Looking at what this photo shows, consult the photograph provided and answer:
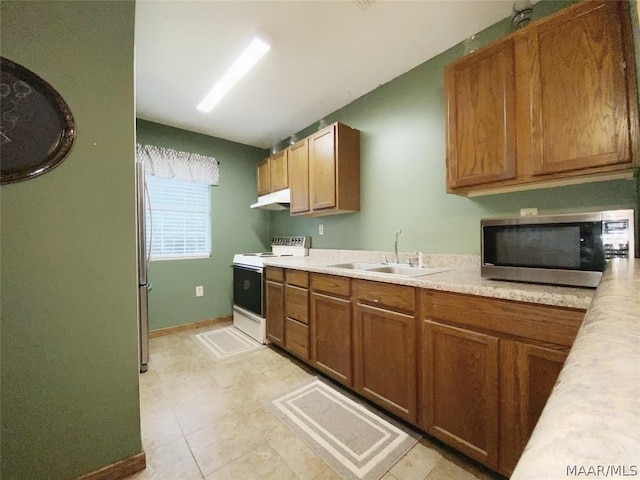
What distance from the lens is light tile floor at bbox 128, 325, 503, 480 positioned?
130 centimetres

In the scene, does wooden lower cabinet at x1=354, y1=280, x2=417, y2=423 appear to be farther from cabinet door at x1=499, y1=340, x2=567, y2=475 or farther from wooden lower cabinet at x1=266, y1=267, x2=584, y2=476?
cabinet door at x1=499, y1=340, x2=567, y2=475

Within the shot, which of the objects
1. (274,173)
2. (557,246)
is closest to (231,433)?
(557,246)

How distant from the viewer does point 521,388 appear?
113 cm

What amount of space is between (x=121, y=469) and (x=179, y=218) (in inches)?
104

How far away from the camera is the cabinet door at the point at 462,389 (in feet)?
3.99

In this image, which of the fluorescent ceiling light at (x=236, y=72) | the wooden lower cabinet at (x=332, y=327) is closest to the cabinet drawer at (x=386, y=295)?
the wooden lower cabinet at (x=332, y=327)

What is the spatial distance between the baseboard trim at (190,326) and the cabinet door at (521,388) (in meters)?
3.23

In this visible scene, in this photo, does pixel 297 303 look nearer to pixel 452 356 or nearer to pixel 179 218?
pixel 452 356

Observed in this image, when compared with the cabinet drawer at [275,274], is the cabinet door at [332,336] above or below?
below

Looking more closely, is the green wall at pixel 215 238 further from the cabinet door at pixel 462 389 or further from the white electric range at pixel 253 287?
the cabinet door at pixel 462 389

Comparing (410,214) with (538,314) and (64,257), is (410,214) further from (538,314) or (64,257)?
(64,257)

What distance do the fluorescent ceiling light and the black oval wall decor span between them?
1258mm

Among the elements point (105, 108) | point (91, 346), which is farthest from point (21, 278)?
point (105, 108)

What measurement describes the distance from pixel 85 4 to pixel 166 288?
2697 millimetres
